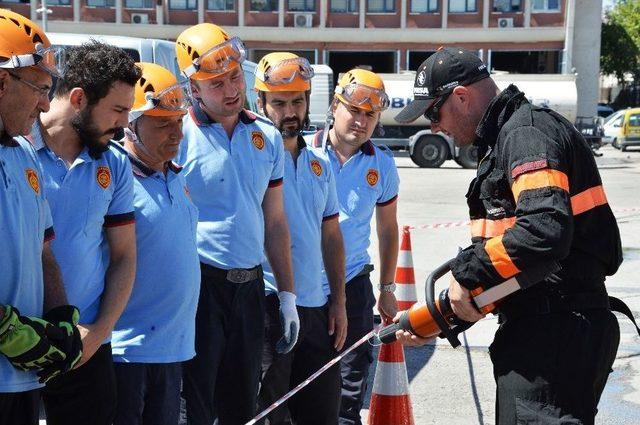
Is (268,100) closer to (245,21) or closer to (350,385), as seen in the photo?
(350,385)

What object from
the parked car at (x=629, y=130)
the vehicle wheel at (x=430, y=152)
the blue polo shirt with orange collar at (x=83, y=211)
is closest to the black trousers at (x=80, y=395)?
the blue polo shirt with orange collar at (x=83, y=211)

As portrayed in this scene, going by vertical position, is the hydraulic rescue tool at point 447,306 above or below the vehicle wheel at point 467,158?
above

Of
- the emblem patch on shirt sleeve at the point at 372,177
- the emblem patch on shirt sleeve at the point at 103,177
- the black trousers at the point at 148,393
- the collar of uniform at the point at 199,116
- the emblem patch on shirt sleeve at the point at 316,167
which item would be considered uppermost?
the collar of uniform at the point at 199,116

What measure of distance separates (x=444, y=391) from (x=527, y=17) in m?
41.0

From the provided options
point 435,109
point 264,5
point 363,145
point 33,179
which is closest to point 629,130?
point 264,5

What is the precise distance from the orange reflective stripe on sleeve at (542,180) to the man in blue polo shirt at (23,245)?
149 cm

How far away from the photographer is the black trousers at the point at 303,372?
4.24 metres

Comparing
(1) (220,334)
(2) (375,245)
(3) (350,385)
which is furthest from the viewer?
(2) (375,245)

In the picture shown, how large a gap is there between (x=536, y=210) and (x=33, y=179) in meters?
1.58

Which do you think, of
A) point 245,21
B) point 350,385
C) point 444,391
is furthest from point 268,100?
point 245,21

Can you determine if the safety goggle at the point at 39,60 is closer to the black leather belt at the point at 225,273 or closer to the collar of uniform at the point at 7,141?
the collar of uniform at the point at 7,141

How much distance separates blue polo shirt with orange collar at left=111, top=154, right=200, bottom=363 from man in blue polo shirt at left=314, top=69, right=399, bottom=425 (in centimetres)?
154

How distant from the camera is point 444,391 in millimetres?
6023

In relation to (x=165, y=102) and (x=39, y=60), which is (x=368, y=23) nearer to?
(x=165, y=102)
